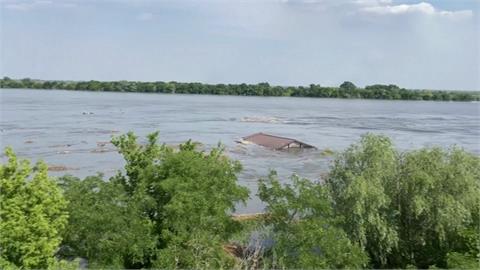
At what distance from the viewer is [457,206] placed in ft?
58.7

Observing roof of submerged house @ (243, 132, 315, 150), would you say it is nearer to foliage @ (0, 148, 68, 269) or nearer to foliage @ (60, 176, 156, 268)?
foliage @ (60, 176, 156, 268)

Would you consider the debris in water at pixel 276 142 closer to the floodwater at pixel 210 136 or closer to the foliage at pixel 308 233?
the floodwater at pixel 210 136

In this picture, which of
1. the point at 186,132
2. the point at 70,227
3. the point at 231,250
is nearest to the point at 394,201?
the point at 231,250

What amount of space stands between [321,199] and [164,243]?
5.34m

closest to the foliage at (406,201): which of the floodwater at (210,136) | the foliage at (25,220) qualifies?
the floodwater at (210,136)

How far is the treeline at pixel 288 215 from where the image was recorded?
15.8 meters

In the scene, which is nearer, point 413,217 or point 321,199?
point 321,199

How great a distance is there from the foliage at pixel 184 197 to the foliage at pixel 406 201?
3876 millimetres

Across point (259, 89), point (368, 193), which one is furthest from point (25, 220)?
point (259, 89)

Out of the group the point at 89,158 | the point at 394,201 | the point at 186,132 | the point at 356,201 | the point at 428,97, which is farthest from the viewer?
the point at 428,97

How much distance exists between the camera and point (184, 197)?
16344 mm

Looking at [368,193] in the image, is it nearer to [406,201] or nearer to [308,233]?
[406,201]

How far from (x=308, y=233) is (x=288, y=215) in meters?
1.66

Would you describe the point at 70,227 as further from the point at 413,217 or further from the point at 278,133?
the point at 278,133
